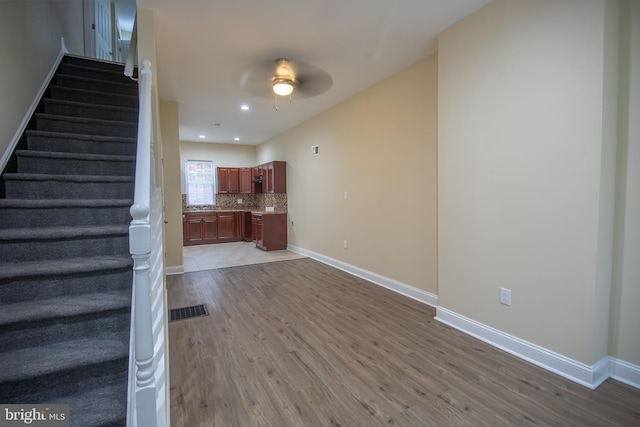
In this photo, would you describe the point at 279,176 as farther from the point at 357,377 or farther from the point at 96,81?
the point at 357,377

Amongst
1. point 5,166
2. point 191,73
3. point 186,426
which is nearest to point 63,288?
point 186,426

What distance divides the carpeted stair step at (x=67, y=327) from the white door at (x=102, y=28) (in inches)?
188

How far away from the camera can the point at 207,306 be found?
3.20 metres

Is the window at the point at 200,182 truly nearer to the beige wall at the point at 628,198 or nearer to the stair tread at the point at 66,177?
the stair tread at the point at 66,177

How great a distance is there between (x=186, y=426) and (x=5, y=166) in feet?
7.45

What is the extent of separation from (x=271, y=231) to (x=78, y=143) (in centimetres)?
412

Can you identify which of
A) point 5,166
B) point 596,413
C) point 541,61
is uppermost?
point 541,61

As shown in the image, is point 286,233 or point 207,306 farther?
point 286,233

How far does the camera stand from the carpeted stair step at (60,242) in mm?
1739

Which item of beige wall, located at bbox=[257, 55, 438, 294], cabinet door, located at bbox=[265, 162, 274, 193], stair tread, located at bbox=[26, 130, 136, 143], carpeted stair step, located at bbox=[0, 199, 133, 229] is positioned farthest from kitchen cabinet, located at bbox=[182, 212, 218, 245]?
carpeted stair step, located at bbox=[0, 199, 133, 229]

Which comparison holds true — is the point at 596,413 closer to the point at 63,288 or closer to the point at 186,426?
the point at 186,426

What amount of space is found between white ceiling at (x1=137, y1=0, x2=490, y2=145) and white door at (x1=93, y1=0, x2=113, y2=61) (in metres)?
1.58

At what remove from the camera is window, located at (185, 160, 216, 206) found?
7.75 m

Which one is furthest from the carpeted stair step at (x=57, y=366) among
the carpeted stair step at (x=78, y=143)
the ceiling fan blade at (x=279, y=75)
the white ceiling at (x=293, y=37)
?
the ceiling fan blade at (x=279, y=75)
